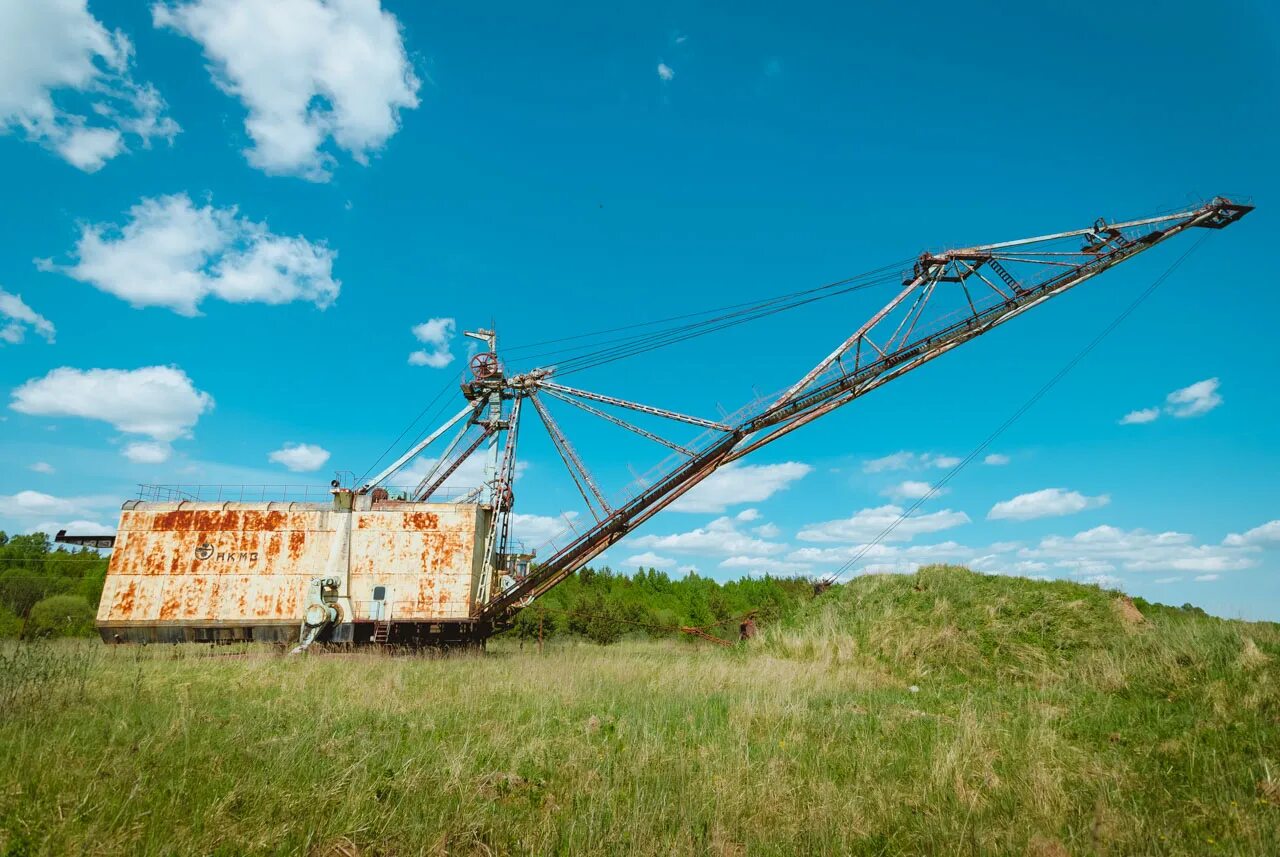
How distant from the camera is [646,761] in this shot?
5805 mm

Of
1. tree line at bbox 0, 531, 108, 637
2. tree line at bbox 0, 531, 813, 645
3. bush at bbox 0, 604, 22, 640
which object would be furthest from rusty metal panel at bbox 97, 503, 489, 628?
bush at bbox 0, 604, 22, 640

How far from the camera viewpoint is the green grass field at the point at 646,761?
4.21 metres

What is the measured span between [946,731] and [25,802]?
318 inches

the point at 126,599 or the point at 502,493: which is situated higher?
the point at 502,493

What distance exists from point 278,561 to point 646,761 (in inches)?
649

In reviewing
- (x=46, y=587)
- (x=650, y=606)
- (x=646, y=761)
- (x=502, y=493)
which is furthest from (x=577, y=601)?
(x=646, y=761)

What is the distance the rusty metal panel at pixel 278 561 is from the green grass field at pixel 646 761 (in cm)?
679

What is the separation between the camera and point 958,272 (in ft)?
56.3

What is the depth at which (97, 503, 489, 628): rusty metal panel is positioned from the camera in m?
18.2

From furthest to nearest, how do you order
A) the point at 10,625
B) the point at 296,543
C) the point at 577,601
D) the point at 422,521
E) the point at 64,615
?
the point at 577,601 < the point at 64,615 < the point at 10,625 < the point at 422,521 < the point at 296,543

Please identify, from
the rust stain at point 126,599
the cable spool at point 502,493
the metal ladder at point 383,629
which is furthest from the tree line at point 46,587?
the cable spool at point 502,493

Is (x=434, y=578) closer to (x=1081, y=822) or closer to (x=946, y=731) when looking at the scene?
A: (x=946, y=731)

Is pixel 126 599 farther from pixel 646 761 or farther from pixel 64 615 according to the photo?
pixel 64 615

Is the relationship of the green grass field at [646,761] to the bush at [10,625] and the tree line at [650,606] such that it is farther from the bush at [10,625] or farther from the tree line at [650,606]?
the bush at [10,625]
